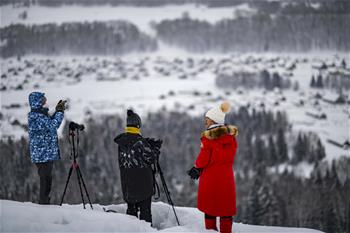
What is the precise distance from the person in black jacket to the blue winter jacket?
1.26m

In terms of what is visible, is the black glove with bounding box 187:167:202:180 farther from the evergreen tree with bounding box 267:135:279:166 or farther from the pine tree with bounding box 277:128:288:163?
the pine tree with bounding box 277:128:288:163

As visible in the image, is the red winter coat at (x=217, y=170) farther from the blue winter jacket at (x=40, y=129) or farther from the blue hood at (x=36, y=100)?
the blue hood at (x=36, y=100)

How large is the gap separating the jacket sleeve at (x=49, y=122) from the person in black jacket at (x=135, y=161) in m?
1.18

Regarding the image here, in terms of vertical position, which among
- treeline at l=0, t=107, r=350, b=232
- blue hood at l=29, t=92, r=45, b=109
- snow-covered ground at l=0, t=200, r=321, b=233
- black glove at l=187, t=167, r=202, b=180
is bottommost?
treeline at l=0, t=107, r=350, b=232

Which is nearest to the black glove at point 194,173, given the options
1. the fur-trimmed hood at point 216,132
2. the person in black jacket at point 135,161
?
the fur-trimmed hood at point 216,132

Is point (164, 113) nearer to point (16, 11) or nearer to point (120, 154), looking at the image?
point (16, 11)

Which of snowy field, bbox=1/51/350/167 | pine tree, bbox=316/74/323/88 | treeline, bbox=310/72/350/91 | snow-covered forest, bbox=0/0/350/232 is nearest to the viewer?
snow-covered forest, bbox=0/0/350/232

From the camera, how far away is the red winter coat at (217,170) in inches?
268

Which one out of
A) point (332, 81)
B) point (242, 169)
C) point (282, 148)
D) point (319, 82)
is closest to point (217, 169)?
point (242, 169)

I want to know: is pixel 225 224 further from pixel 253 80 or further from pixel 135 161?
pixel 253 80

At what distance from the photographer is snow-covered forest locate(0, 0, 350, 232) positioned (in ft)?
172

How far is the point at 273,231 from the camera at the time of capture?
847 cm

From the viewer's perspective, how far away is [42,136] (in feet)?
24.8

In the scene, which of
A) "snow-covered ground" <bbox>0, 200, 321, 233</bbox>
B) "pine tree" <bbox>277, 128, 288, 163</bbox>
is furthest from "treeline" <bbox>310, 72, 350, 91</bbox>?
"snow-covered ground" <bbox>0, 200, 321, 233</bbox>
